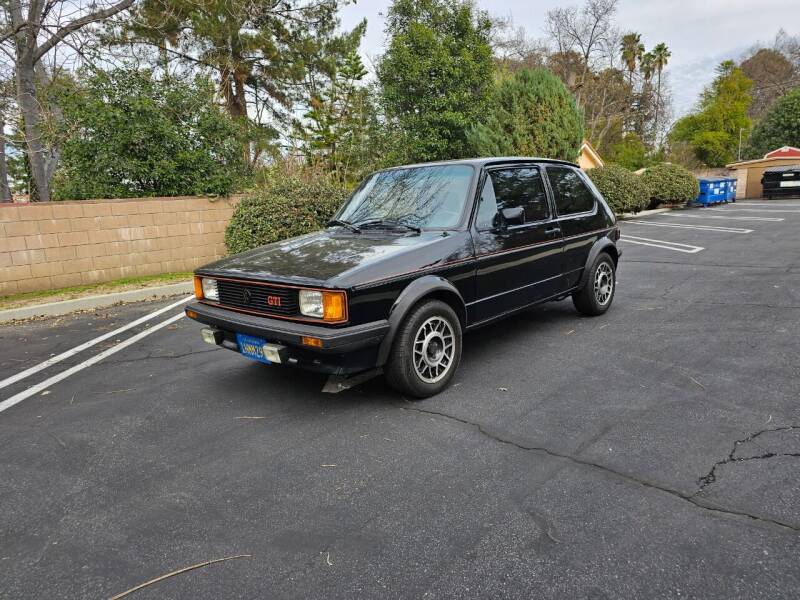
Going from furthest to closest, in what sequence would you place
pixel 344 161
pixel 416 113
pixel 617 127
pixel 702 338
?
pixel 617 127 → pixel 344 161 → pixel 416 113 → pixel 702 338

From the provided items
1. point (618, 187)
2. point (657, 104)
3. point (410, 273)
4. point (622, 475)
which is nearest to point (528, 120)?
point (618, 187)

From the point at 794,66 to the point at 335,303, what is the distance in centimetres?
6534

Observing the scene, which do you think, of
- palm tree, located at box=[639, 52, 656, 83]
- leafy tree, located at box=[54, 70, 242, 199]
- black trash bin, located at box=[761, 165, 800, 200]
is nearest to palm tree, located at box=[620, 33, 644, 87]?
palm tree, located at box=[639, 52, 656, 83]

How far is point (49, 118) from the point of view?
10109 mm

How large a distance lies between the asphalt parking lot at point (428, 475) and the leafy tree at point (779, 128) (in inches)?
1580

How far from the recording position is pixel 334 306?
339 cm

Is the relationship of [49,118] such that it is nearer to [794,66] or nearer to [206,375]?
[206,375]

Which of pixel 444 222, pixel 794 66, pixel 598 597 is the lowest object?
pixel 598 597

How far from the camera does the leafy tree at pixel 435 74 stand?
48.4ft

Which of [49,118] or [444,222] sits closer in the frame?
[444,222]

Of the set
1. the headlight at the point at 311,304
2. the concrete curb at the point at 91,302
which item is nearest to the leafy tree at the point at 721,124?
the concrete curb at the point at 91,302

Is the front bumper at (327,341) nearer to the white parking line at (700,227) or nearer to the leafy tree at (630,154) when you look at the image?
the white parking line at (700,227)

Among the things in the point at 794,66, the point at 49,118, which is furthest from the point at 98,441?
the point at 794,66

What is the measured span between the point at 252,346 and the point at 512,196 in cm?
268
